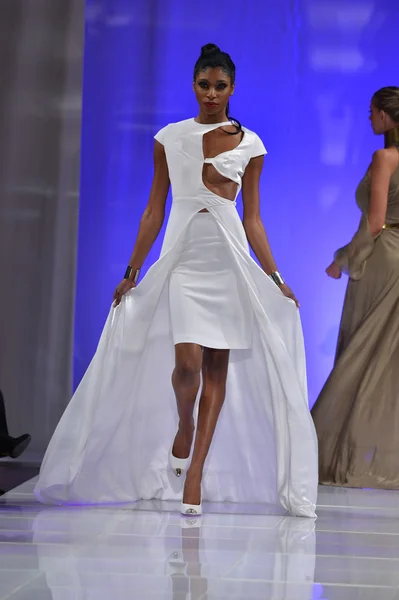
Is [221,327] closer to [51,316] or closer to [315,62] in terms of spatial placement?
[51,316]

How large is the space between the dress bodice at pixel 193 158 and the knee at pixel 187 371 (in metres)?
0.64

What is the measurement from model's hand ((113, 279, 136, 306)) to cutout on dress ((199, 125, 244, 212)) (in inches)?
16.1

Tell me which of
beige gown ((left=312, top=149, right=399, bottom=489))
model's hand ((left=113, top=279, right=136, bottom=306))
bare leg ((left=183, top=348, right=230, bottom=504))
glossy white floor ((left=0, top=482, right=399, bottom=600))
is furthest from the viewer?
beige gown ((left=312, top=149, right=399, bottom=489))

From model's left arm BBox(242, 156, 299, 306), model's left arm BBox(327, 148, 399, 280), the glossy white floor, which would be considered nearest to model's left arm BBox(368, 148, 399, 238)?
model's left arm BBox(327, 148, 399, 280)

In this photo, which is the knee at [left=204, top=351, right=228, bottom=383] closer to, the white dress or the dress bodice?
the white dress

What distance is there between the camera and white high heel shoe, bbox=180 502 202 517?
160 inches

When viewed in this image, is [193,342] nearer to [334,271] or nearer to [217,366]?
[217,366]

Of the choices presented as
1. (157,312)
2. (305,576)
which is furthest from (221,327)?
(305,576)

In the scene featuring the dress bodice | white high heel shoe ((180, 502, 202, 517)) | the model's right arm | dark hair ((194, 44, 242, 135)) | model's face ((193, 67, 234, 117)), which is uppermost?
dark hair ((194, 44, 242, 135))

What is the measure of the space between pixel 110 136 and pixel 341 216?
4.99ft

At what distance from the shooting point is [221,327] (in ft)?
13.8

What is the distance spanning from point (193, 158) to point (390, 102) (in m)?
1.83

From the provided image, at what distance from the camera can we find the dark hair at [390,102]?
5.67m

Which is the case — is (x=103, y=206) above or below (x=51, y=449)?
above
